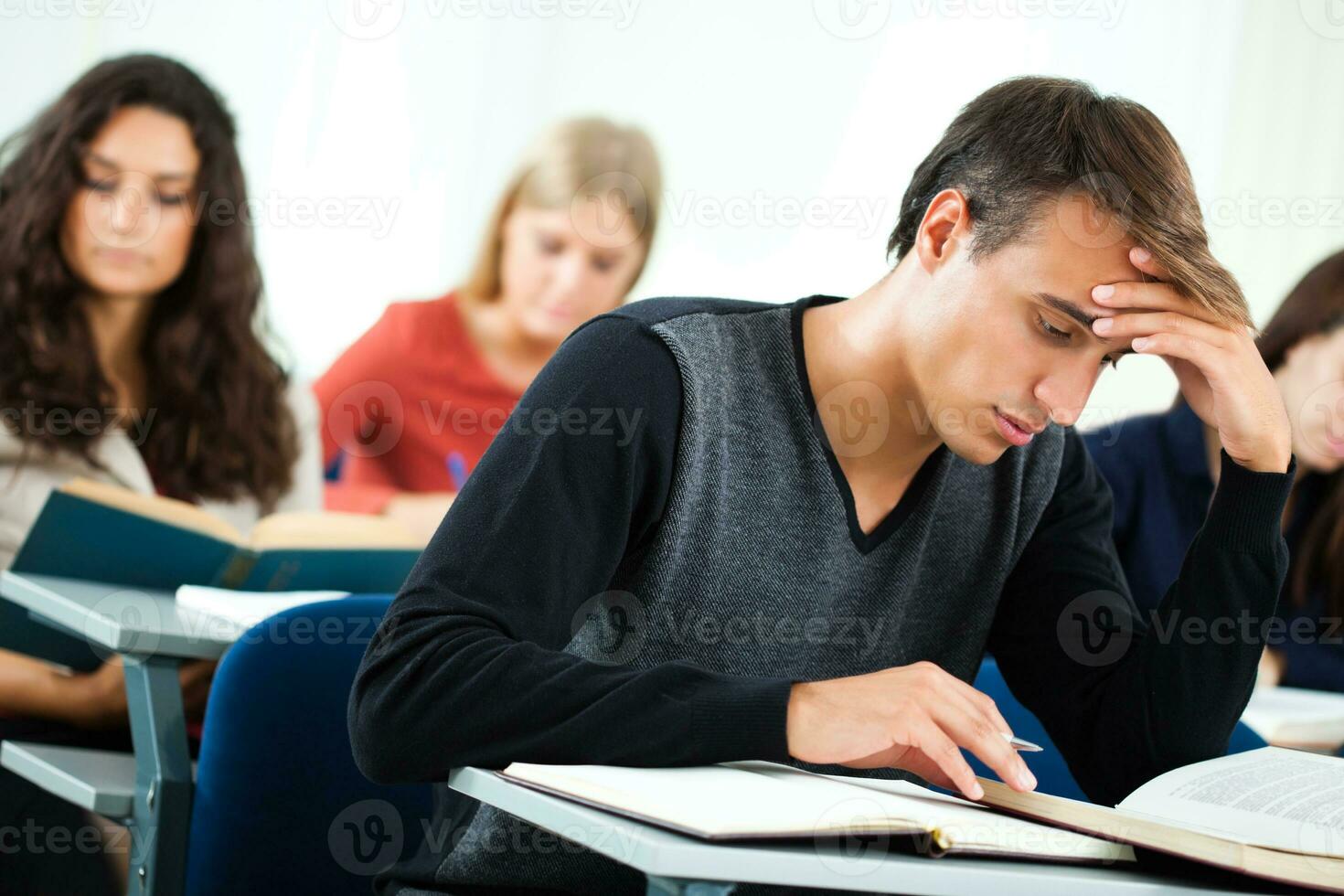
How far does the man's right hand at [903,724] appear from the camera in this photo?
777 mm

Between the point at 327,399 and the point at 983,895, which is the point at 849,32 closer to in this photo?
the point at 327,399

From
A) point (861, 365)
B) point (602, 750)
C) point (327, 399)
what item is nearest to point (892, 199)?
point (327, 399)

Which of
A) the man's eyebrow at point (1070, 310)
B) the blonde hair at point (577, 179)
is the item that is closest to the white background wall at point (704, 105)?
the blonde hair at point (577, 179)

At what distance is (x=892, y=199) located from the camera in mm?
3355

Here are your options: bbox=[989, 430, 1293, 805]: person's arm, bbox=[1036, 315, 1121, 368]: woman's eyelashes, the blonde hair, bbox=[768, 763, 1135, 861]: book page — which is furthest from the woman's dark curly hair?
bbox=[768, 763, 1135, 861]: book page

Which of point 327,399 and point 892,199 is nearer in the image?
point 327,399

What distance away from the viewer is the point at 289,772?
3.95 ft

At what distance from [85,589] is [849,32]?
7.88ft

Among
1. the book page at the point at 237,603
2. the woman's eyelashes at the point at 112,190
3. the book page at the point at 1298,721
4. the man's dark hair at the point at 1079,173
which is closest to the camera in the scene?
the man's dark hair at the point at 1079,173

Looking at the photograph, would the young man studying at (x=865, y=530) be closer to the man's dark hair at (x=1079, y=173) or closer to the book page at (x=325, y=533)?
the man's dark hair at (x=1079, y=173)

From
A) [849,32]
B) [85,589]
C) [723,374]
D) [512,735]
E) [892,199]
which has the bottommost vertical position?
[85,589]

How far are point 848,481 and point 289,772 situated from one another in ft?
1.86

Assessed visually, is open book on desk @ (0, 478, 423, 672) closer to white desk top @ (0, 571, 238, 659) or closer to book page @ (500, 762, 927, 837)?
white desk top @ (0, 571, 238, 659)

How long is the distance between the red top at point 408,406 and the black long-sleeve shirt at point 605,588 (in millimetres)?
1887
